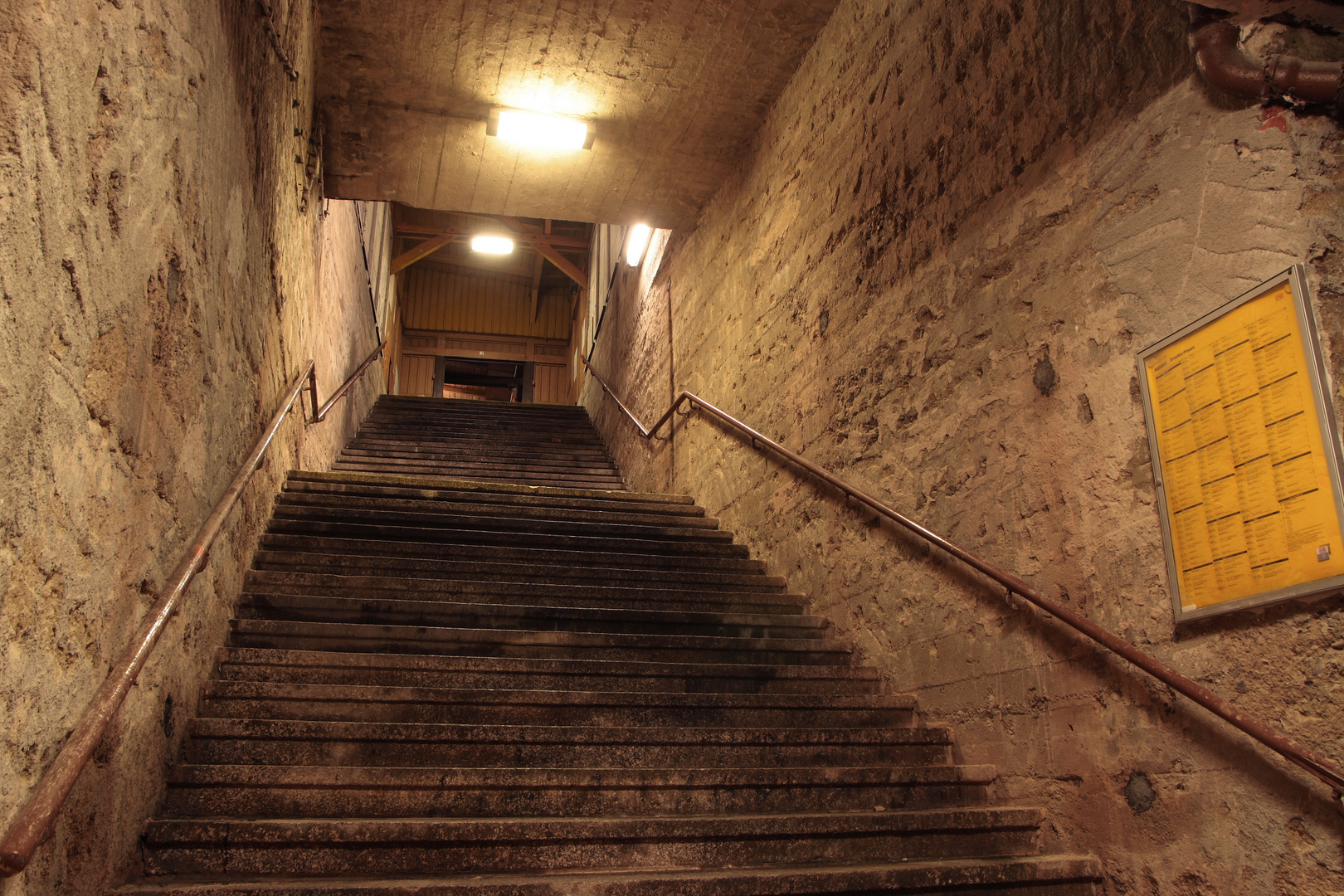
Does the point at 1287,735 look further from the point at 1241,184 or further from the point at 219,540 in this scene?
the point at 219,540

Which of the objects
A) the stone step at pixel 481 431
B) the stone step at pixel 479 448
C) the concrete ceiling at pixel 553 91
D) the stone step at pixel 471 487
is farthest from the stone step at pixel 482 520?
the stone step at pixel 481 431

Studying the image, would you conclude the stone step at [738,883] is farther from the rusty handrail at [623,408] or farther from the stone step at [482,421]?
the stone step at [482,421]

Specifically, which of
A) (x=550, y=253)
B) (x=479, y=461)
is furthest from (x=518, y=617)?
(x=550, y=253)

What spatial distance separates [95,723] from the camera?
163 cm

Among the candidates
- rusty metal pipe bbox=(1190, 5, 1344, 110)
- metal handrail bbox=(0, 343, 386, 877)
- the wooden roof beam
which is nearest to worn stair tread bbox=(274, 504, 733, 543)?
metal handrail bbox=(0, 343, 386, 877)

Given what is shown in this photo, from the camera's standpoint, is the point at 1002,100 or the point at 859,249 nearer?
the point at 1002,100

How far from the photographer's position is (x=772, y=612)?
3.95 metres

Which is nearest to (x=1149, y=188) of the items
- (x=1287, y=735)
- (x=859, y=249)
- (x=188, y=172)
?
(x=1287, y=735)

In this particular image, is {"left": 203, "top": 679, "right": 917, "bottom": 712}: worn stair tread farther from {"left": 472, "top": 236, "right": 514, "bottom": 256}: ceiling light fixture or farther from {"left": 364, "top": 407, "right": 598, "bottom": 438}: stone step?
{"left": 472, "top": 236, "right": 514, "bottom": 256}: ceiling light fixture

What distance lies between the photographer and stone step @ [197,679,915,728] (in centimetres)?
273

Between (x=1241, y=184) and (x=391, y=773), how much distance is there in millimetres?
2600

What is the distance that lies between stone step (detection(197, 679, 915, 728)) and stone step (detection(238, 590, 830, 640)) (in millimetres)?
544

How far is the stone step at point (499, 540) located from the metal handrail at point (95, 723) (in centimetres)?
130

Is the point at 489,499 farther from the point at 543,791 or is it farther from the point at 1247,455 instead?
the point at 1247,455
